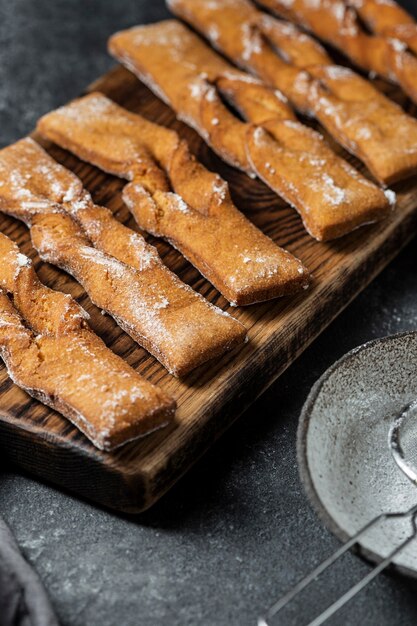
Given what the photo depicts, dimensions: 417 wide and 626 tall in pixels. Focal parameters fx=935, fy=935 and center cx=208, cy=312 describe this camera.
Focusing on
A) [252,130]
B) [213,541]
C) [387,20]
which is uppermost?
[252,130]

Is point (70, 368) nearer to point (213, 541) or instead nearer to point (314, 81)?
point (213, 541)

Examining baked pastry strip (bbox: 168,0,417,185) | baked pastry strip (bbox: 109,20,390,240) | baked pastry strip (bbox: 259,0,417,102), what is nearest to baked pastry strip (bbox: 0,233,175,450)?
baked pastry strip (bbox: 109,20,390,240)

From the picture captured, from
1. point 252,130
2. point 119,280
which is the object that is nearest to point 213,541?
point 119,280

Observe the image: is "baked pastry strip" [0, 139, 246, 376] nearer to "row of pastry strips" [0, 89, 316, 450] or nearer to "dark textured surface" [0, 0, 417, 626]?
"row of pastry strips" [0, 89, 316, 450]

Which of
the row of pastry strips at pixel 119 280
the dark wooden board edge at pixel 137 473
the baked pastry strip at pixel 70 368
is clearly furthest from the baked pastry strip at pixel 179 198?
the baked pastry strip at pixel 70 368

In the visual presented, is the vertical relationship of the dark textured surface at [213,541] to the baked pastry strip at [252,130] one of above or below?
below

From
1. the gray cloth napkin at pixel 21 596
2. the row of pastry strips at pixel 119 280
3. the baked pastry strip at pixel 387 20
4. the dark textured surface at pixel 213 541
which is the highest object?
the row of pastry strips at pixel 119 280

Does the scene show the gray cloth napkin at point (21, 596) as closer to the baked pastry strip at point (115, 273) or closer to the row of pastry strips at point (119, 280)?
the row of pastry strips at point (119, 280)
